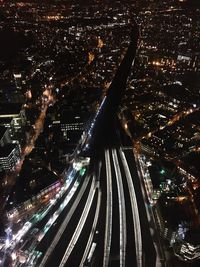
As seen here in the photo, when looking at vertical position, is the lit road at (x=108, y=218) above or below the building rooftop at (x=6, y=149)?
below

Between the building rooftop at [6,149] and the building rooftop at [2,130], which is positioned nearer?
the building rooftop at [6,149]

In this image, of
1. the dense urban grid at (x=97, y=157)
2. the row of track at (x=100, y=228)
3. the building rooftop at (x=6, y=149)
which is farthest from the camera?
the building rooftop at (x=6, y=149)

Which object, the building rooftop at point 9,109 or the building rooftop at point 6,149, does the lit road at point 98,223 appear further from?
the building rooftop at point 9,109

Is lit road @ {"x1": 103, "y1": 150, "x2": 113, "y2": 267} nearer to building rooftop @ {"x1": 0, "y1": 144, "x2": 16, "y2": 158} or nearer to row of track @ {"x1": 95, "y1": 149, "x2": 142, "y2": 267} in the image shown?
row of track @ {"x1": 95, "y1": 149, "x2": 142, "y2": 267}

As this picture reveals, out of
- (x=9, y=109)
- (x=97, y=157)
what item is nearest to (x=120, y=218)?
(x=97, y=157)

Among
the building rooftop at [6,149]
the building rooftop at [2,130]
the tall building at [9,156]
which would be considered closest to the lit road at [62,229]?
the tall building at [9,156]

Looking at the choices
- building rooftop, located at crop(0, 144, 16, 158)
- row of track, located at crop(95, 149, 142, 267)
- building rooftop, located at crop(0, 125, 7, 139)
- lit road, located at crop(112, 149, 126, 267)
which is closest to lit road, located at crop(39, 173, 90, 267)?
row of track, located at crop(95, 149, 142, 267)

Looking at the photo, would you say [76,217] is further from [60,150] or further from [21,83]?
[21,83]

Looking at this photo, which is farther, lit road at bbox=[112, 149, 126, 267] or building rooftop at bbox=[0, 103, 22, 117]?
building rooftop at bbox=[0, 103, 22, 117]
